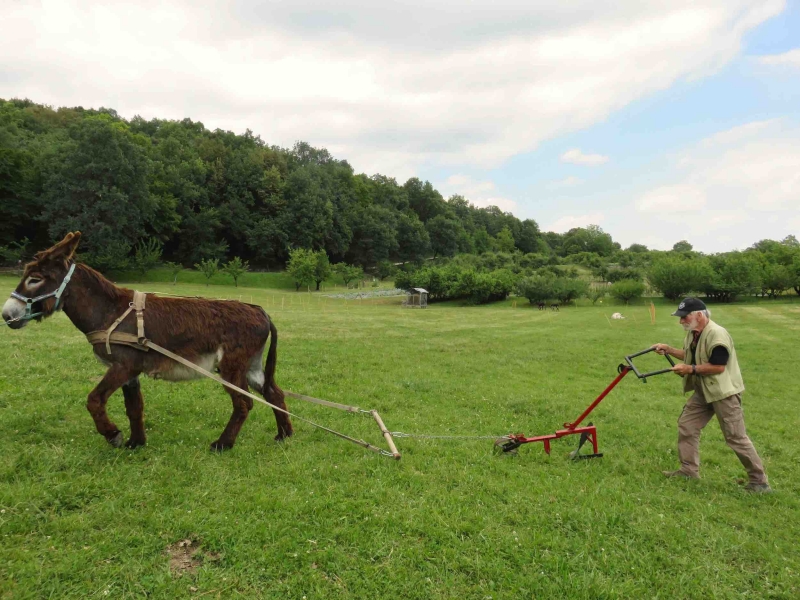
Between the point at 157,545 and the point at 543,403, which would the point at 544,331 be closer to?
the point at 543,403

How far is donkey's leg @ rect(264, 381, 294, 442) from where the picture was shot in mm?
6406

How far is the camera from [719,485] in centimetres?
611

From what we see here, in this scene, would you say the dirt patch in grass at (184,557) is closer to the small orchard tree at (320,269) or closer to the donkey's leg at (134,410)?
the donkey's leg at (134,410)

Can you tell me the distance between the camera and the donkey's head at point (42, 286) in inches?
192

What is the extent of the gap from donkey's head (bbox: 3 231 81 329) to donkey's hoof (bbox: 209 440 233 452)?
2567 millimetres

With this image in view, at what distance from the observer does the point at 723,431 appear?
5.90 meters

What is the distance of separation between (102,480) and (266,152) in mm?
95214

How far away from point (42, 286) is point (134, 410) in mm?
1850

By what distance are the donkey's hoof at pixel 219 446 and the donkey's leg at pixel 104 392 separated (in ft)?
4.13

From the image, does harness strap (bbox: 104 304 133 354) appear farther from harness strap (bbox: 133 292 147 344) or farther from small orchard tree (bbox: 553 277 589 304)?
small orchard tree (bbox: 553 277 589 304)

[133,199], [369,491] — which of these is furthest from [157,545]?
[133,199]

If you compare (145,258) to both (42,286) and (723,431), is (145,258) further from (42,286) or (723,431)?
(723,431)

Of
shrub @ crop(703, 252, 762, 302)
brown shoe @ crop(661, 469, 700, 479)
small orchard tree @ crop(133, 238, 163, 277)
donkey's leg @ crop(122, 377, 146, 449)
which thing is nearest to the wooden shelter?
small orchard tree @ crop(133, 238, 163, 277)

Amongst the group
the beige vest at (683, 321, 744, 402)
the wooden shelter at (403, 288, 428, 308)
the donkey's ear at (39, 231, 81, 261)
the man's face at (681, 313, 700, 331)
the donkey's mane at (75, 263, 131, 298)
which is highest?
the donkey's ear at (39, 231, 81, 261)
